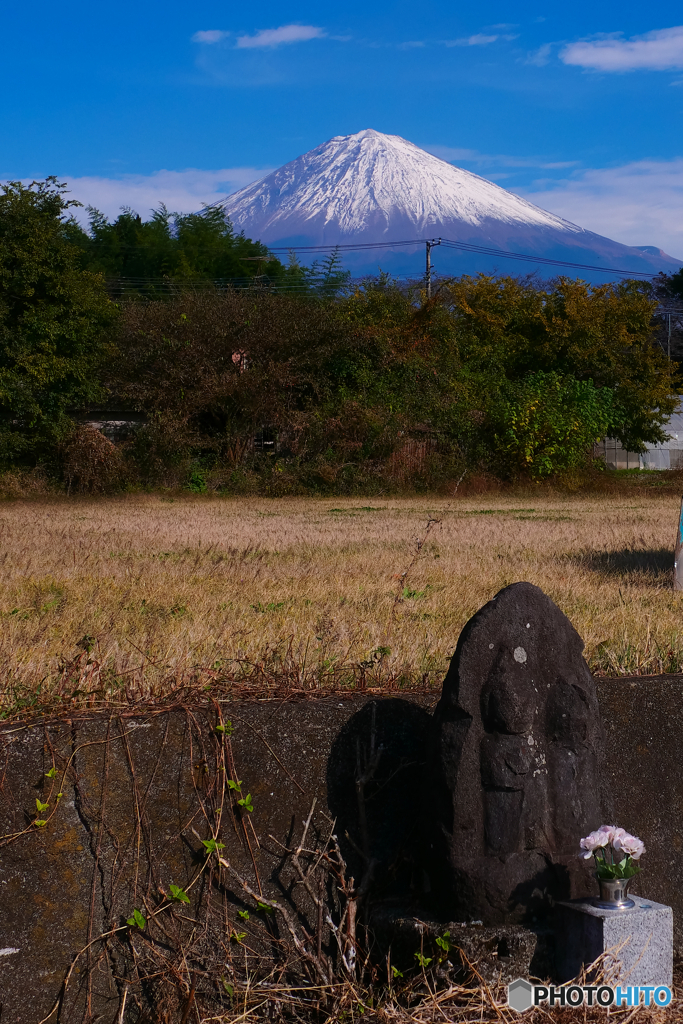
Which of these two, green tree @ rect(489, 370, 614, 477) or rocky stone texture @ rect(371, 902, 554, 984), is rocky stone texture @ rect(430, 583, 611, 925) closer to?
rocky stone texture @ rect(371, 902, 554, 984)

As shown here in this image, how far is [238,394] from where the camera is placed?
24.1 meters

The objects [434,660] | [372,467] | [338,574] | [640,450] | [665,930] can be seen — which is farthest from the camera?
[640,450]

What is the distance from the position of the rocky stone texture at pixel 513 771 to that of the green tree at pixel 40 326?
2032cm

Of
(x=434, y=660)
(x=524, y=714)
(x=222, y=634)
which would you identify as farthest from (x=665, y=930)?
(x=222, y=634)

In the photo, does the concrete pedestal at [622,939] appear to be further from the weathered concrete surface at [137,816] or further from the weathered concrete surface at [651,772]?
the weathered concrete surface at [137,816]

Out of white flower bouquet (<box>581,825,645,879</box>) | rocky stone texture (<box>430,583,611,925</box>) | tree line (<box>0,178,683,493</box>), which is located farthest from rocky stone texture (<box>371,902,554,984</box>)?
tree line (<box>0,178,683,493</box>)

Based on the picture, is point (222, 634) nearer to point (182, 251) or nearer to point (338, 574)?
point (338, 574)

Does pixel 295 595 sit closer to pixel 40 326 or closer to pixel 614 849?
pixel 614 849

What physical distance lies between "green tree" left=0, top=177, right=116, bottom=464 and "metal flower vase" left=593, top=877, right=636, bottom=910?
20802 millimetres

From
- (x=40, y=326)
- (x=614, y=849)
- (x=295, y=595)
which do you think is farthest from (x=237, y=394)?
(x=614, y=849)

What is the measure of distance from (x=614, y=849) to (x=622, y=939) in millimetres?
254

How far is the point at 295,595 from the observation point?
645cm

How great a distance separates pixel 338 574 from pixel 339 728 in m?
4.32

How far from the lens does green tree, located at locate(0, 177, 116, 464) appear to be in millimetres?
21469
